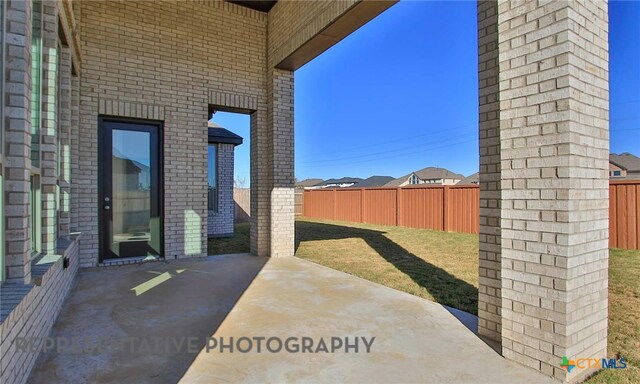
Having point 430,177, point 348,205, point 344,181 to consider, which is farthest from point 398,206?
point 344,181

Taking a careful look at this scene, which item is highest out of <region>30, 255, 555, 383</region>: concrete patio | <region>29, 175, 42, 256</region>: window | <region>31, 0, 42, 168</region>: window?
<region>31, 0, 42, 168</region>: window

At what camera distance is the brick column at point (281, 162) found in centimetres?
659

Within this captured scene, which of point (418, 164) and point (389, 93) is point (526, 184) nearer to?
point (389, 93)

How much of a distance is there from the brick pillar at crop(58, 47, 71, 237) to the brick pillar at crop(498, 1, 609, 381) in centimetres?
466

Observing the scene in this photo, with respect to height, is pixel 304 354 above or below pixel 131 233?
below

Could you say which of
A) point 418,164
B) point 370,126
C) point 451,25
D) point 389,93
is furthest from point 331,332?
point 418,164

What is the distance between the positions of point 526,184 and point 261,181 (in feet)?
16.5

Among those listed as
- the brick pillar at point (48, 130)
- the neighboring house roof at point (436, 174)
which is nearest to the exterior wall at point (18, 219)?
the brick pillar at point (48, 130)

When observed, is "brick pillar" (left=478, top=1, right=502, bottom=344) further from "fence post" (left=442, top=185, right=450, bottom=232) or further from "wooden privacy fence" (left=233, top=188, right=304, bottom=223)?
"wooden privacy fence" (left=233, top=188, right=304, bottom=223)

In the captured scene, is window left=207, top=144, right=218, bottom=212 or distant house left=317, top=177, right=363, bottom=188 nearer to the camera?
window left=207, top=144, right=218, bottom=212

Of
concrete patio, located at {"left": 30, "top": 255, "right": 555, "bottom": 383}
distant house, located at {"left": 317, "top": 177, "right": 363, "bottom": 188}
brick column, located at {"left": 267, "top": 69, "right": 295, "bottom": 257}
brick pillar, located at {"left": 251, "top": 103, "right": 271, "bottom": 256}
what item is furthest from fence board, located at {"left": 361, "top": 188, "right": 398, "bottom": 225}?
distant house, located at {"left": 317, "top": 177, "right": 363, "bottom": 188}

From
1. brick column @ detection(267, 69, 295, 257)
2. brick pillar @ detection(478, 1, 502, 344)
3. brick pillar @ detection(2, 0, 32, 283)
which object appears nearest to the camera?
brick pillar @ detection(2, 0, 32, 283)

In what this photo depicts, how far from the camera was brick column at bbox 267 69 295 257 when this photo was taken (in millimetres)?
6590

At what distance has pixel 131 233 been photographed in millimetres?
5930
